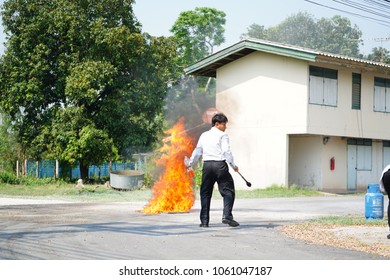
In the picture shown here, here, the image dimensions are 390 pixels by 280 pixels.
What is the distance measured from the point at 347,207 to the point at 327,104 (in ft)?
26.8

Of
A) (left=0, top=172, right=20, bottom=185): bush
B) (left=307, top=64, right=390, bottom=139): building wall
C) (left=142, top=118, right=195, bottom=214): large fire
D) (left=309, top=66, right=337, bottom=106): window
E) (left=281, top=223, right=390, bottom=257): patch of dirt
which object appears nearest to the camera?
(left=281, top=223, right=390, bottom=257): patch of dirt

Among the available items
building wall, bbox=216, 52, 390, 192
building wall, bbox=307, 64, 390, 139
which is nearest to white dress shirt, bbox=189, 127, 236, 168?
building wall, bbox=216, 52, 390, 192

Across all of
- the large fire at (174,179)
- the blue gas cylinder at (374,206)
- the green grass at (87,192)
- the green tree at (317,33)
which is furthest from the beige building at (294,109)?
the blue gas cylinder at (374,206)

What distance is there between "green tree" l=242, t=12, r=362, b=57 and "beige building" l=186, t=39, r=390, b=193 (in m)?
4.21

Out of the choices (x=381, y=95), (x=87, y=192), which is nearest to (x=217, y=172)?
(x=87, y=192)

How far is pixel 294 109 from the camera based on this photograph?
72.4 ft

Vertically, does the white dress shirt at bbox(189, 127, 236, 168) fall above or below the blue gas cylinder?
above

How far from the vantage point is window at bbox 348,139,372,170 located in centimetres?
2491

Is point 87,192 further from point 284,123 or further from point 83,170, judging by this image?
point 284,123

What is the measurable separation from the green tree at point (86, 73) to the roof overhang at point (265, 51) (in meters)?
2.08

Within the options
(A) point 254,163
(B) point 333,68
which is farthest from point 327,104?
(A) point 254,163

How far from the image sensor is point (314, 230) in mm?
9211

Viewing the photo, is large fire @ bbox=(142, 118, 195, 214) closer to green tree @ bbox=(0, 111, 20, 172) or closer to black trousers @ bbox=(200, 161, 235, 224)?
black trousers @ bbox=(200, 161, 235, 224)

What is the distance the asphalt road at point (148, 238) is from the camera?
6637mm
